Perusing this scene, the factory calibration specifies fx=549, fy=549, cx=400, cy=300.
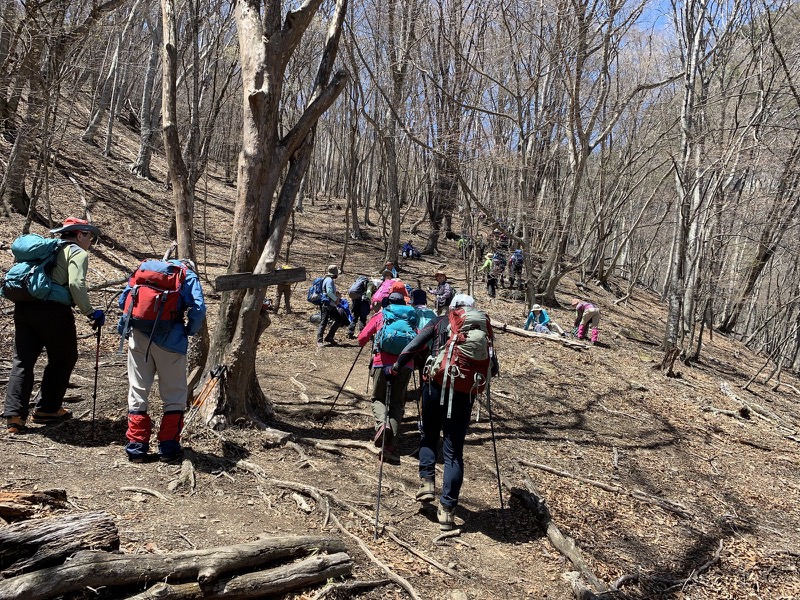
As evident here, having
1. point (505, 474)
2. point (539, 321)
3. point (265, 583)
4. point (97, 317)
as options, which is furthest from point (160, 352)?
point (539, 321)

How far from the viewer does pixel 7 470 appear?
3947mm

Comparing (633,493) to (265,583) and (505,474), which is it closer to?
(505,474)

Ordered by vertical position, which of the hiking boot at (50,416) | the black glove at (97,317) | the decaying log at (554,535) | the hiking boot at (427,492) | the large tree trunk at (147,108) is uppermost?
the large tree trunk at (147,108)

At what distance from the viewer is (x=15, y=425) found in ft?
15.1

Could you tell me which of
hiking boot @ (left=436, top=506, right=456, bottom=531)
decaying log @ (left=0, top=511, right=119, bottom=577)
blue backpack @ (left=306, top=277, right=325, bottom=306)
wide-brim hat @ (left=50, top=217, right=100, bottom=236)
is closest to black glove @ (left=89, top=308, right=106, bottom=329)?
wide-brim hat @ (left=50, top=217, right=100, bottom=236)

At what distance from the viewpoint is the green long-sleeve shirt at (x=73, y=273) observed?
4.64 metres

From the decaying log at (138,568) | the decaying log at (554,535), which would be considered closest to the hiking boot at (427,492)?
the decaying log at (554,535)

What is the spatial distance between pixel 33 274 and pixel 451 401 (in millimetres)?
3675

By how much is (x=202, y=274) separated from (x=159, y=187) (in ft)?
27.0

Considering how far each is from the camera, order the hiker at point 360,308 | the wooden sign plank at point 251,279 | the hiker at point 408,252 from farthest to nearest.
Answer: the hiker at point 408,252
the hiker at point 360,308
the wooden sign plank at point 251,279

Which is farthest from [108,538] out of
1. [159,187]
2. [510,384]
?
[159,187]

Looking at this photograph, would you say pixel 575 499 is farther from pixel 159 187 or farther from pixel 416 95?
pixel 159 187

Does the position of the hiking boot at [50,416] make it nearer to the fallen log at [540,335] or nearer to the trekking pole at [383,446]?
the trekking pole at [383,446]

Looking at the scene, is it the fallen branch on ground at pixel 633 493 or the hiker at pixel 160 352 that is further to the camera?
the fallen branch on ground at pixel 633 493
